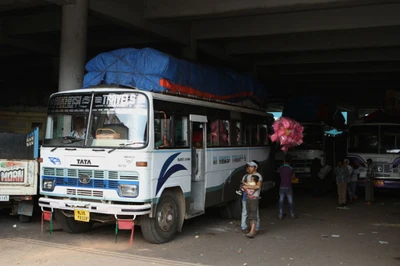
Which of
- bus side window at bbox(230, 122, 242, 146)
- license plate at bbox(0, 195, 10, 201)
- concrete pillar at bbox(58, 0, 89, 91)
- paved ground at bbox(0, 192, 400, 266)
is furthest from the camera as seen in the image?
→ concrete pillar at bbox(58, 0, 89, 91)

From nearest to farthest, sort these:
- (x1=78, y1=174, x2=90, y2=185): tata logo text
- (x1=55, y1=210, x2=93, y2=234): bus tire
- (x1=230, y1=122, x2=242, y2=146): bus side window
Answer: (x1=78, y1=174, x2=90, y2=185): tata logo text → (x1=55, y1=210, x2=93, y2=234): bus tire → (x1=230, y1=122, x2=242, y2=146): bus side window

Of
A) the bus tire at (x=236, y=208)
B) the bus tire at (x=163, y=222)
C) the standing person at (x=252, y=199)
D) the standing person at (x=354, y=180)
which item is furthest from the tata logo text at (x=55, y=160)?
the standing person at (x=354, y=180)

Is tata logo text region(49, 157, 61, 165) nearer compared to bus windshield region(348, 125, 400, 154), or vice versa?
tata logo text region(49, 157, 61, 165)

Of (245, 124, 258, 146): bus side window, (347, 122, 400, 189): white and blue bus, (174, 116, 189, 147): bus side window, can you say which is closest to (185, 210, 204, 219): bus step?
(174, 116, 189, 147): bus side window

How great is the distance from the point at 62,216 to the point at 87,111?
2.34m

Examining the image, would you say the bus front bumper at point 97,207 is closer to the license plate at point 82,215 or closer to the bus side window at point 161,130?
the license plate at point 82,215

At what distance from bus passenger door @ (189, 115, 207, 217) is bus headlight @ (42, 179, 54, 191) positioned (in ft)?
9.31

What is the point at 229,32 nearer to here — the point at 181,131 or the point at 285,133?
the point at 285,133

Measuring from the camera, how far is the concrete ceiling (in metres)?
13.8

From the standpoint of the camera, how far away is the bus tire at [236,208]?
11.4m

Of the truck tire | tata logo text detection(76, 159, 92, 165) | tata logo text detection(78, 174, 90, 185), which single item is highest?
tata logo text detection(76, 159, 92, 165)

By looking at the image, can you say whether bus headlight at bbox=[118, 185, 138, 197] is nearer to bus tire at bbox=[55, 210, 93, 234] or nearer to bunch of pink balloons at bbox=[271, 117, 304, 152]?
bus tire at bbox=[55, 210, 93, 234]

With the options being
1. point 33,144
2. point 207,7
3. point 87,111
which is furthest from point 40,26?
point 87,111

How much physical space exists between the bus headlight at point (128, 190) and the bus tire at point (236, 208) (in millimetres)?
4296
